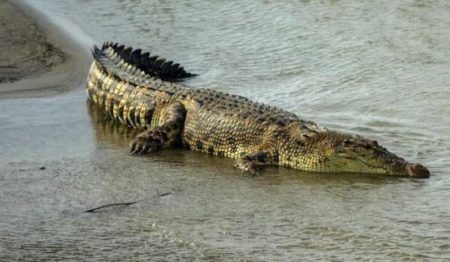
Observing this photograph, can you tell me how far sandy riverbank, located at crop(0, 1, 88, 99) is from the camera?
373 inches

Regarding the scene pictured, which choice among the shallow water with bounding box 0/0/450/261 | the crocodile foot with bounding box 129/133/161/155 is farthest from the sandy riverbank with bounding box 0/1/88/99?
the crocodile foot with bounding box 129/133/161/155

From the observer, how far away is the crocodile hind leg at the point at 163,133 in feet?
24.3

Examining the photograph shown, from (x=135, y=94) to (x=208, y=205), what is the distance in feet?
8.76

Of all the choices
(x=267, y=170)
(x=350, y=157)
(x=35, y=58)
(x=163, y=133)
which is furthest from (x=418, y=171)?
(x=35, y=58)

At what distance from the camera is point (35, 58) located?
415 inches

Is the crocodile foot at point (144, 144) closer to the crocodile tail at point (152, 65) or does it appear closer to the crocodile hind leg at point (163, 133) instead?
the crocodile hind leg at point (163, 133)

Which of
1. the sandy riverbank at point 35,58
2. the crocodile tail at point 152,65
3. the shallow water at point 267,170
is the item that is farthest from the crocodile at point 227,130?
the sandy riverbank at point 35,58

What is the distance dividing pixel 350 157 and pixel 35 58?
492 centimetres

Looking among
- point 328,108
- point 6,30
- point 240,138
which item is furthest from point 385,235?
point 6,30

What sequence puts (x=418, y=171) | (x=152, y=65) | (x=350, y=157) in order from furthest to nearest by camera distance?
(x=152, y=65) < (x=350, y=157) < (x=418, y=171)

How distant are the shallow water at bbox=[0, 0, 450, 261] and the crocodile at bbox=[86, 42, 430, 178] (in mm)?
145

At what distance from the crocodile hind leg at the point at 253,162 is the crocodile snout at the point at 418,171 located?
43.8 inches

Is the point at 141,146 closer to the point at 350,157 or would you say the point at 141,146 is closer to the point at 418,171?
the point at 350,157

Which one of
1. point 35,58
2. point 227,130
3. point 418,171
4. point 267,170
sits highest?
point 35,58
